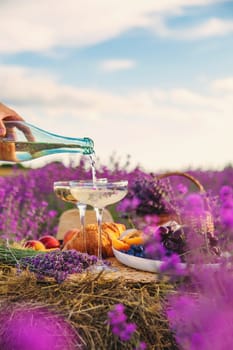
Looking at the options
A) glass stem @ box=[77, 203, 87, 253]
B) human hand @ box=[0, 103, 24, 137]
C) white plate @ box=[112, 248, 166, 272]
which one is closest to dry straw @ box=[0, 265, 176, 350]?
white plate @ box=[112, 248, 166, 272]

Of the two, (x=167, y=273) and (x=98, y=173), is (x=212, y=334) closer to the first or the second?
(x=167, y=273)

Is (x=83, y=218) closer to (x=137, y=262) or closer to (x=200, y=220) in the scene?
(x=137, y=262)

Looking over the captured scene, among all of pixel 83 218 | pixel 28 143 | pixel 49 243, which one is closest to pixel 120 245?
pixel 83 218

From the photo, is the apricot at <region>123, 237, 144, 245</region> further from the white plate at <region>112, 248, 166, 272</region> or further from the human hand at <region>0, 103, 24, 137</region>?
the human hand at <region>0, 103, 24, 137</region>

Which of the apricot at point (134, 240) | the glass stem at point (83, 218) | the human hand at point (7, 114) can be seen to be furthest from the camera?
the human hand at point (7, 114)

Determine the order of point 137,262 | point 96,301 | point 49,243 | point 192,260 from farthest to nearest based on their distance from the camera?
point 49,243 → point 137,262 → point 96,301 → point 192,260

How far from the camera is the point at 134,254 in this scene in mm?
2604

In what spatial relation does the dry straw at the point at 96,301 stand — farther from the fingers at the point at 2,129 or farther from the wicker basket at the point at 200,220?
the fingers at the point at 2,129

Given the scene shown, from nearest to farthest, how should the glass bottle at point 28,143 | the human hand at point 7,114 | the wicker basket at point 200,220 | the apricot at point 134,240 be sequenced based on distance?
the wicker basket at point 200,220
the apricot at point 134,240
the glass bottle at point 28,143
the human hand at point 7,114

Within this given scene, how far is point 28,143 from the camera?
10.8ft

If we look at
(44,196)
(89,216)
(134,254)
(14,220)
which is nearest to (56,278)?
(134,254)

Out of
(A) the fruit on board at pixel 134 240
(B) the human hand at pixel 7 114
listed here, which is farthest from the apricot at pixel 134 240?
(B) the human hand at pixel 7 114

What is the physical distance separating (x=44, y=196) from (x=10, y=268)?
4617 millimetres

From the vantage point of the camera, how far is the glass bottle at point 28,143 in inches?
123
